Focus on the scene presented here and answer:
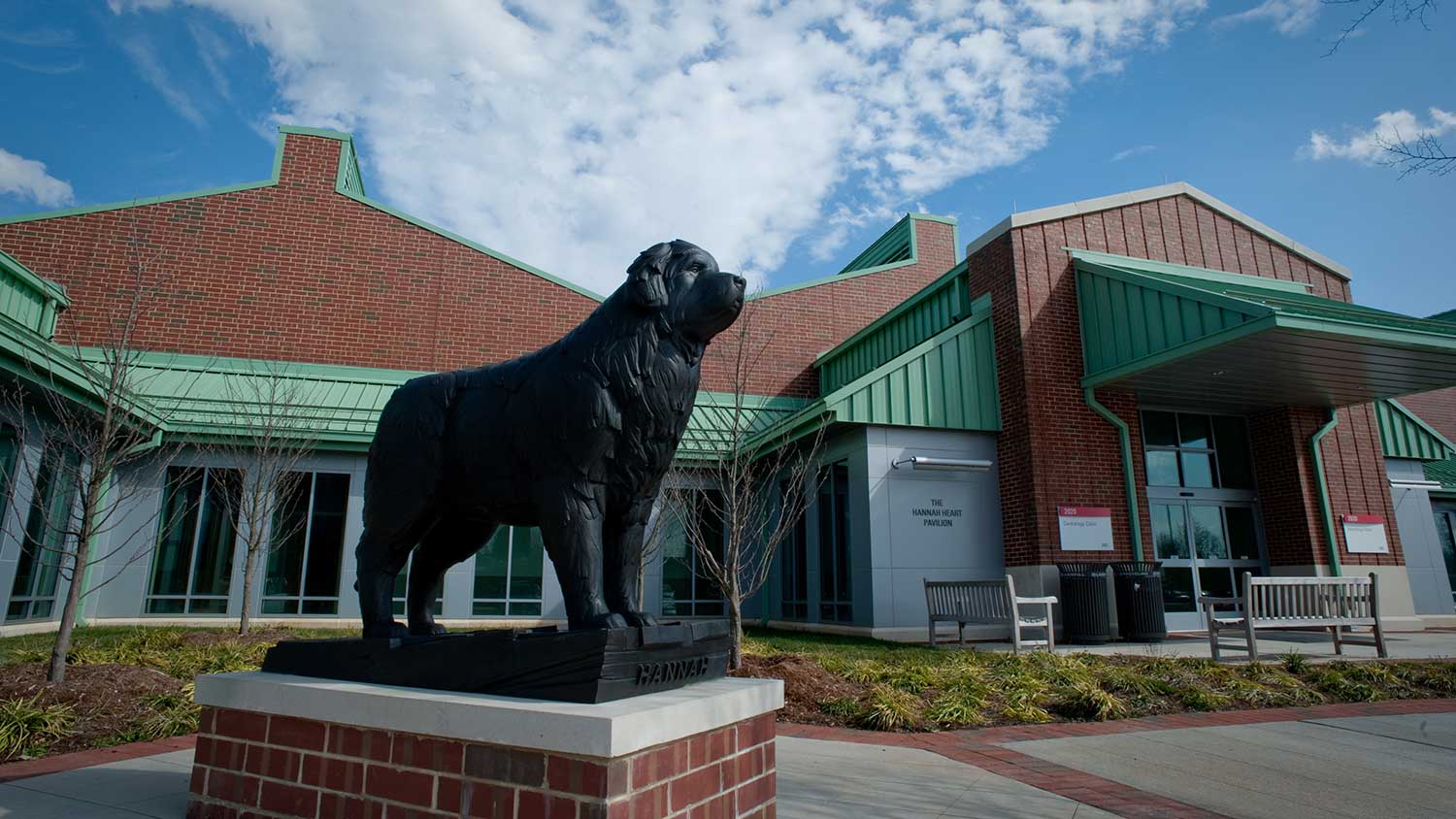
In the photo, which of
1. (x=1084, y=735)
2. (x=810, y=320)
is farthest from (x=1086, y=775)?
(x=810, y=320)

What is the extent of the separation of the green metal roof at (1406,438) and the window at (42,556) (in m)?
22.7

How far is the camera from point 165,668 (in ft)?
23.4

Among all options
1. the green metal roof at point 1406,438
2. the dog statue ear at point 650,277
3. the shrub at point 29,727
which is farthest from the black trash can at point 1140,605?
the shrub at point 29,727

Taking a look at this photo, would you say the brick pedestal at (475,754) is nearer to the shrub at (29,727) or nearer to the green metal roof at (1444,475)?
the shrub at (29,727)

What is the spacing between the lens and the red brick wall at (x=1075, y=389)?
12695 mm

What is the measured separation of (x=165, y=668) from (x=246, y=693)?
535 centimetres

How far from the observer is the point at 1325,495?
14078 mm

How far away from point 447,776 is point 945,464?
11089 mm

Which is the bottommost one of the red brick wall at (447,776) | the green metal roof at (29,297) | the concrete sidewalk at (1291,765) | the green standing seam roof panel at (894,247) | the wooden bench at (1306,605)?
the concrete sidewalk at (1291,765)

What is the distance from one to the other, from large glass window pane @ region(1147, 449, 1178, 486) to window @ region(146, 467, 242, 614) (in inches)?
609

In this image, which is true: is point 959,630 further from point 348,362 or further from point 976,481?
point 348,362

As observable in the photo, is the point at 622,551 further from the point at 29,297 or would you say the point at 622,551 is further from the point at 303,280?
the point at 29,297

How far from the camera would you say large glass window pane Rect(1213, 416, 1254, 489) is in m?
14.8

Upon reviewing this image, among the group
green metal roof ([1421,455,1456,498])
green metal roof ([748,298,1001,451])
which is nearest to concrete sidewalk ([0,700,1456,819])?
green metal roof ([748,298,1001,451])
